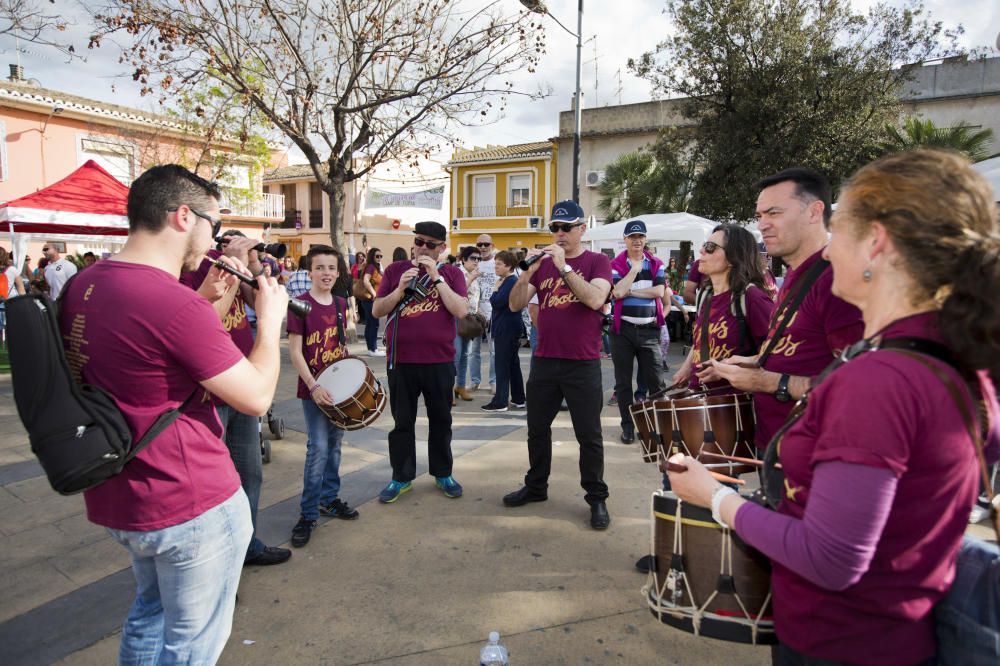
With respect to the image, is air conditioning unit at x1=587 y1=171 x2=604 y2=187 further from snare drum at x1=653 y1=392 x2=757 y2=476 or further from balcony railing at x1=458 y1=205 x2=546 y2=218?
snare drum at x1=653 y1=392 x2=757 y2=476

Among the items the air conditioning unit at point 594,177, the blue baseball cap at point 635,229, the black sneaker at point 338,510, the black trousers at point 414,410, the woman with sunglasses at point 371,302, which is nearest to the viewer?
the black sneaker at point 338,510

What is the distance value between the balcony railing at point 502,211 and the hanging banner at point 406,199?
3877 mm

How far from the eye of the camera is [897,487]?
3.76ft

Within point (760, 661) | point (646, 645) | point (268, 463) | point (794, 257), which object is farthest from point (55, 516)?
point (794, 257)

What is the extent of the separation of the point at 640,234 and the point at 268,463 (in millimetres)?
4283

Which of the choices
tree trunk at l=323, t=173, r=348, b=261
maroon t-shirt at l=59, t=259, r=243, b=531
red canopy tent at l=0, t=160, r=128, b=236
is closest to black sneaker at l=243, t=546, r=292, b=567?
maroon t-shirt at l=59, t=259, r=243, b=531

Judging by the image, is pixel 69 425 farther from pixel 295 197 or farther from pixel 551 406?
pixel 295 197

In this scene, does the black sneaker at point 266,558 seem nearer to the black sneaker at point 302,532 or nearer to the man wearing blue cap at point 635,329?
the black sneaker at point 302,532

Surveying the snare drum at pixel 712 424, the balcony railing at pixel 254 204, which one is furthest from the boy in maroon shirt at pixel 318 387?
the balcony railing at pixel 254 204

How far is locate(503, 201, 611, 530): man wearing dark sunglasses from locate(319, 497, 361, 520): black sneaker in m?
1.09

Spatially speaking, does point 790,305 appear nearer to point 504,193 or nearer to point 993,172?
point 993,172

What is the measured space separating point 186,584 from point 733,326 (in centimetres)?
270

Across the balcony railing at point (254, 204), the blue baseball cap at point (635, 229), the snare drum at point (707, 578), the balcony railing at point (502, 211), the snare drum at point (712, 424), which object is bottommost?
the snare drum at point (707, 578)

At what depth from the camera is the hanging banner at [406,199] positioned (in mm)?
26969
